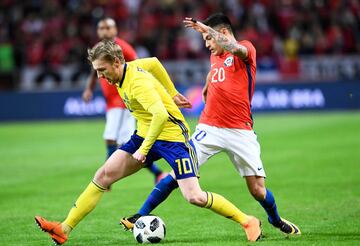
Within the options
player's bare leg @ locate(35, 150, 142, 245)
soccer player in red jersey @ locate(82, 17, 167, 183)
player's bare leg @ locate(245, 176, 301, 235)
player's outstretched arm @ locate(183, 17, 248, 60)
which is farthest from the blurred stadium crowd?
player's bare leg @ locate(35, 150, 142, 245)

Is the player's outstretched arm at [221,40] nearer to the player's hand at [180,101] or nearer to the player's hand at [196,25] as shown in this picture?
the player's hand at [196,25]

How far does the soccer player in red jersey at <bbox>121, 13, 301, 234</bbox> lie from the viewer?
8172mm

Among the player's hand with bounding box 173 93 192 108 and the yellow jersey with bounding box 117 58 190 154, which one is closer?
the yellow jersey with bounding box 117 58 190 154

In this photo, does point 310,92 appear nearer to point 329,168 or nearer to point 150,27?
point 150,27

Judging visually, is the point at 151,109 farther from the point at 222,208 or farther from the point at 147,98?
the point at 222,208

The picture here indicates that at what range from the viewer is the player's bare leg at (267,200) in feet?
26.8

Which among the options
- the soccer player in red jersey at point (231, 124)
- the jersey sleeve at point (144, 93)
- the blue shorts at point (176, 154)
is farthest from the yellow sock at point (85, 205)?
the jersey sleeve at point (144, 93)

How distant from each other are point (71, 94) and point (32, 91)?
1.36m

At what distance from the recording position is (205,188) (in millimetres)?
12102

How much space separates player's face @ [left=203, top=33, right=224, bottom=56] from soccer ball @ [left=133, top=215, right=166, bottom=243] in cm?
192

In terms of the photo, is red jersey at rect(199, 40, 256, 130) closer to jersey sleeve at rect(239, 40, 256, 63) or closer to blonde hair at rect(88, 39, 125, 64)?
jersey sleeve at rect(239, 40, 256, 63)

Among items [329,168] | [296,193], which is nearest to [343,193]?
[296,193]

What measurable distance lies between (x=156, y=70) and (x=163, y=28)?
19012 mm

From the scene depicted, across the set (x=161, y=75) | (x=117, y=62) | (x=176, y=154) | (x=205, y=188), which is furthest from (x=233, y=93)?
(x=205, y=188)
